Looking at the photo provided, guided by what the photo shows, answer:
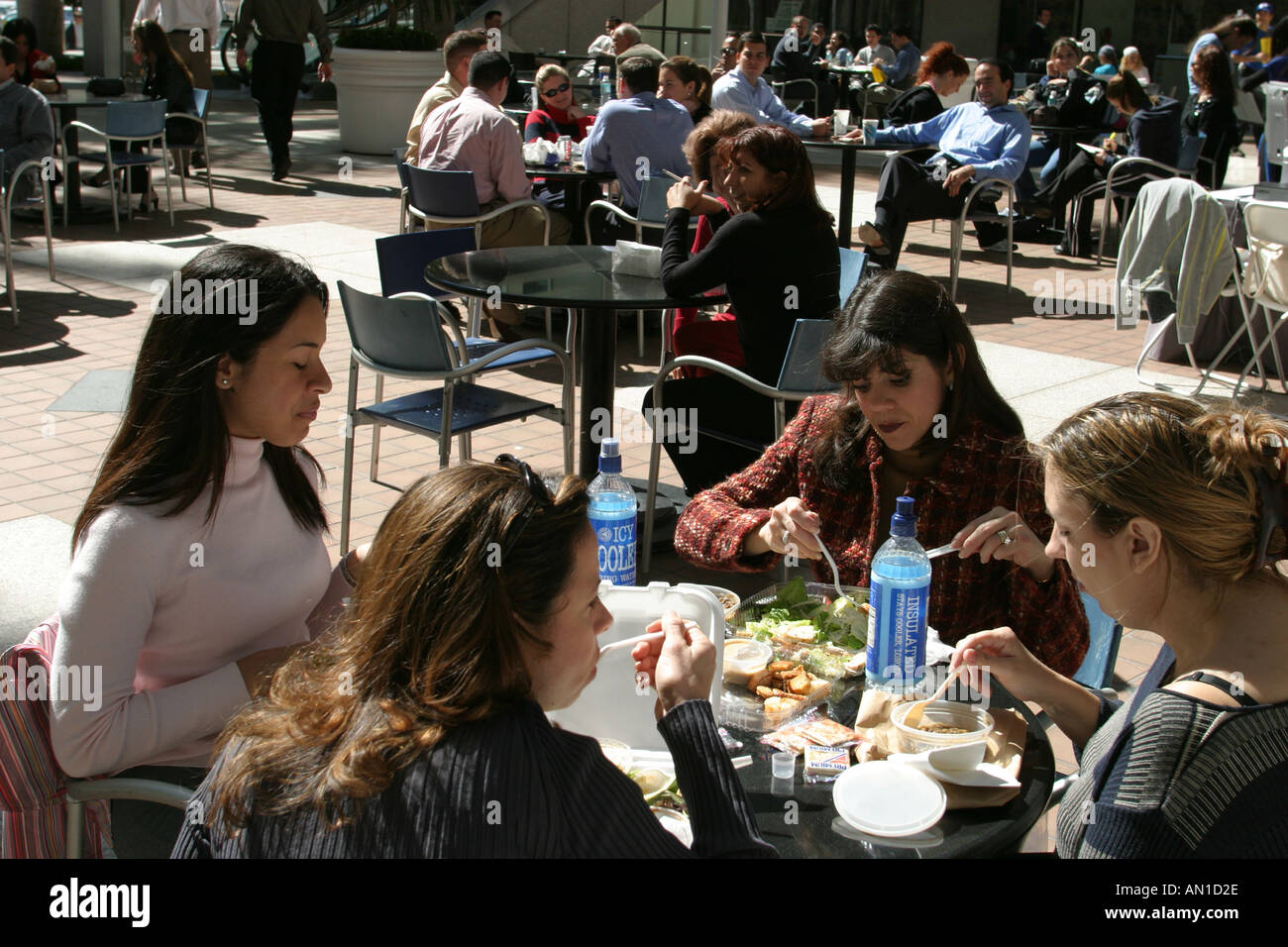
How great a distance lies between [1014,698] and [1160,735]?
49 centimetres

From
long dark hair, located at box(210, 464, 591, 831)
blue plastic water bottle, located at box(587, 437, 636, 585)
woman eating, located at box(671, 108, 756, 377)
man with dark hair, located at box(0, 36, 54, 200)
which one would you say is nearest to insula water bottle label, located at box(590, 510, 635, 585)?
blue plastic water bottle, located at box(587, 437, 636, 585)

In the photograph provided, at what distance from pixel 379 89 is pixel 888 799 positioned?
14.9 m

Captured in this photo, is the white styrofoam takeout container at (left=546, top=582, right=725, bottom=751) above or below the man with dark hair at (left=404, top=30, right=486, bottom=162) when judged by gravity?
below

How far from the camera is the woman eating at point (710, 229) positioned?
5293mm

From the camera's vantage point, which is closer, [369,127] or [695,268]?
[695,268]

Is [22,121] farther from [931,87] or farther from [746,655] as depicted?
[746,655]

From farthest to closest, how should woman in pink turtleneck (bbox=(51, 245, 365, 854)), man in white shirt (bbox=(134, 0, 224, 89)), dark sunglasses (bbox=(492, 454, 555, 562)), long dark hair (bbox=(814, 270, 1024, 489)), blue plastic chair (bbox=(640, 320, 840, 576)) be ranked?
man in white shirt (bbox=(134, 0, 224, 89))
blue plastic chair (bbox=(640, 320, 840, 576))
long dark hair (bbox=(814, 270, 1024, 489))
woman in pink turtleneck (bbox=(51, 245, 365, 854))
dark sunglasses (bbox=(492, 454, 555, 562))

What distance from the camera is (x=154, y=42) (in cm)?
1184

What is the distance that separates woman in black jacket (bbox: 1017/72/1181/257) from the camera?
10219 mm

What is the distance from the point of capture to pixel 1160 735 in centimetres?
159

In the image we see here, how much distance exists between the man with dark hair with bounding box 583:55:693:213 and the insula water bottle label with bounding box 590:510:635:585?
5.82 meters

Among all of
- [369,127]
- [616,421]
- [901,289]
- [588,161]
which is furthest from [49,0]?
[901,289]

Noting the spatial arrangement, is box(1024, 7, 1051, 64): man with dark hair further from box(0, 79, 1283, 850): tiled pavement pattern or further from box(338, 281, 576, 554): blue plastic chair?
box(338, 281, 576, 554): blue plastic chair
